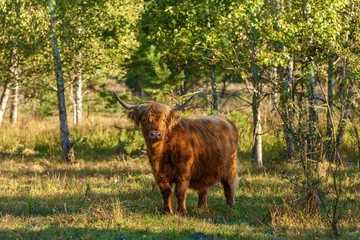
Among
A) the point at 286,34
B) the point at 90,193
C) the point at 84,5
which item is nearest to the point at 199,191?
the point at 90,193

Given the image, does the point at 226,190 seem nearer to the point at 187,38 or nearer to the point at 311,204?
the point at 311,204

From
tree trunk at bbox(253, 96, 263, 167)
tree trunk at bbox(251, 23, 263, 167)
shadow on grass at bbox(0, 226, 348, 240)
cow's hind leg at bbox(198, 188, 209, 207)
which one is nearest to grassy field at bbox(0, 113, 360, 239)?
shadow on grass at bbox(0, 226, 348, 240)

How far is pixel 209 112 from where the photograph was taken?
12.4 m

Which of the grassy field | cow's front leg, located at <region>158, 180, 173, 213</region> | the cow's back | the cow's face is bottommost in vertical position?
the grassy field

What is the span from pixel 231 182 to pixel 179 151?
1655mm

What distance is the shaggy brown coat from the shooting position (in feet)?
21.4

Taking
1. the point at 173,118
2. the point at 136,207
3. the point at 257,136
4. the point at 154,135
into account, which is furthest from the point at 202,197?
the point at 257,136

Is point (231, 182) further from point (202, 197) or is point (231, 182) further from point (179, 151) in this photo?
point (179, 151)

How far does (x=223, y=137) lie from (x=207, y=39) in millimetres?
3221

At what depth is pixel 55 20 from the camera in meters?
13.0

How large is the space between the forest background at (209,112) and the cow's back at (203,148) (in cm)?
59

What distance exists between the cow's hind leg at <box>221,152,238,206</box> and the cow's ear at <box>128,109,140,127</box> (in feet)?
6.84

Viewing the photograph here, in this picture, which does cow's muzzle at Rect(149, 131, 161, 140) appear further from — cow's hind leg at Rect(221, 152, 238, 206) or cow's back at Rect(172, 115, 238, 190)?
cow's hind leg at Rect(221, 152, 238, 206)

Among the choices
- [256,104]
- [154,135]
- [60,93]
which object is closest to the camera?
[154,135]
